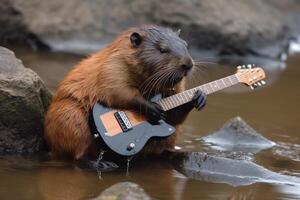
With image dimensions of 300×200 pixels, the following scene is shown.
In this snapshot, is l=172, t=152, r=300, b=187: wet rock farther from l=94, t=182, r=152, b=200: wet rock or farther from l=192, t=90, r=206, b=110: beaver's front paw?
l=94, t=182, r=152, b=200: wet rock

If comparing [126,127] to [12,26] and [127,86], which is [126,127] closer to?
[127,86]

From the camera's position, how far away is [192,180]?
17.8 ft

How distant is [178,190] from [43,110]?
1.38m

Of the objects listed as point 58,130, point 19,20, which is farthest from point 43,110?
point 19,20

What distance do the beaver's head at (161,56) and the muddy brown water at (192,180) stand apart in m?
0.68

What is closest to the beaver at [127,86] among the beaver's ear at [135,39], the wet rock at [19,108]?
the beaver's ear at [135,39]

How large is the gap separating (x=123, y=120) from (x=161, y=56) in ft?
1.67

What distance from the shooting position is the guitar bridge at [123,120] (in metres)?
5.48

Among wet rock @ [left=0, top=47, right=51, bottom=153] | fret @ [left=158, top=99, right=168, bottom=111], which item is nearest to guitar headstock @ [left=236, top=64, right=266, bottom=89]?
fret @ [left=158, top=99, right=168, bottom=111]

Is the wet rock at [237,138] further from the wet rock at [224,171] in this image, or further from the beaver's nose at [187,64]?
the beaver's nose at [187,64]

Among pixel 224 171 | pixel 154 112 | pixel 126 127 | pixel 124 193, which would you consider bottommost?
pixel 124 193

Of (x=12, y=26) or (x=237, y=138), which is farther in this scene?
(x=12, y=26)

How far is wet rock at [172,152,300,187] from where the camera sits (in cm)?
546

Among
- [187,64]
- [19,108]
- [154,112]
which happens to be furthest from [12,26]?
[187,64]
